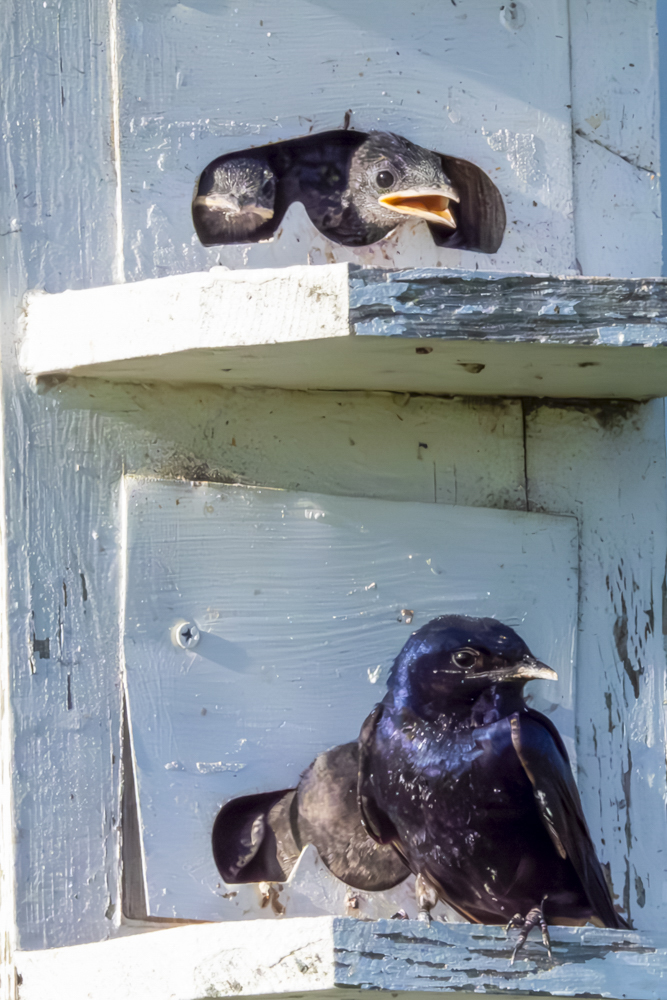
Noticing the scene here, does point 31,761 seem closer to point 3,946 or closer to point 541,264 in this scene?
point 3,946

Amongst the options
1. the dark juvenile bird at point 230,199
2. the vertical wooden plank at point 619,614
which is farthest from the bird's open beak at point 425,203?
the vertical wooden plank at point 619,614

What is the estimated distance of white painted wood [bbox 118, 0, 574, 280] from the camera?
1257mm

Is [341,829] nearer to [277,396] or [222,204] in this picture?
[277,396]

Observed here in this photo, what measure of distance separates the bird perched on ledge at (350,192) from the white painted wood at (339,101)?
0.01 metres

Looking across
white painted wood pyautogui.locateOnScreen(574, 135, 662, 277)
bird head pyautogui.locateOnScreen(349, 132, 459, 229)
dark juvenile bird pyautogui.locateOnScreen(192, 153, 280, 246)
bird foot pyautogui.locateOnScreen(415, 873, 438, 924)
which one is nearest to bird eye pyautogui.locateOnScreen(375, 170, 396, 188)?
bird head pyautogui.locateOnScreen(349, 132, 459, 229)

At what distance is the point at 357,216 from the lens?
1.29 metres

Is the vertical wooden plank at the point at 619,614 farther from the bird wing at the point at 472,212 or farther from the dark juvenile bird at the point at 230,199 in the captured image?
the dark juvenile bird at the point at 230,199

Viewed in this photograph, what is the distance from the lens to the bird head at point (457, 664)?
122cm

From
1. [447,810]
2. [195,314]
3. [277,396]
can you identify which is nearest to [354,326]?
[195,314]

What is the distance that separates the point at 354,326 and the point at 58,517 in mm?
395

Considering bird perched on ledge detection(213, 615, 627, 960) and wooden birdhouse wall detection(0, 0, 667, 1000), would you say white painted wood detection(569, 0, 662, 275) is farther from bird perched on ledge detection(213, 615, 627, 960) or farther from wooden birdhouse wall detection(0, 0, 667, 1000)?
bird perched on ledge detection(213, 615, 627, 960)

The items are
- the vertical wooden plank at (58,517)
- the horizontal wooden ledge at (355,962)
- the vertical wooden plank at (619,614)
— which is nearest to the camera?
the horizontal wooden ledge at (355,962)

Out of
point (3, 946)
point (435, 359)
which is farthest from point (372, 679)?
point (3, 946)

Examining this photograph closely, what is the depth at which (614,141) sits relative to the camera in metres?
1.37
